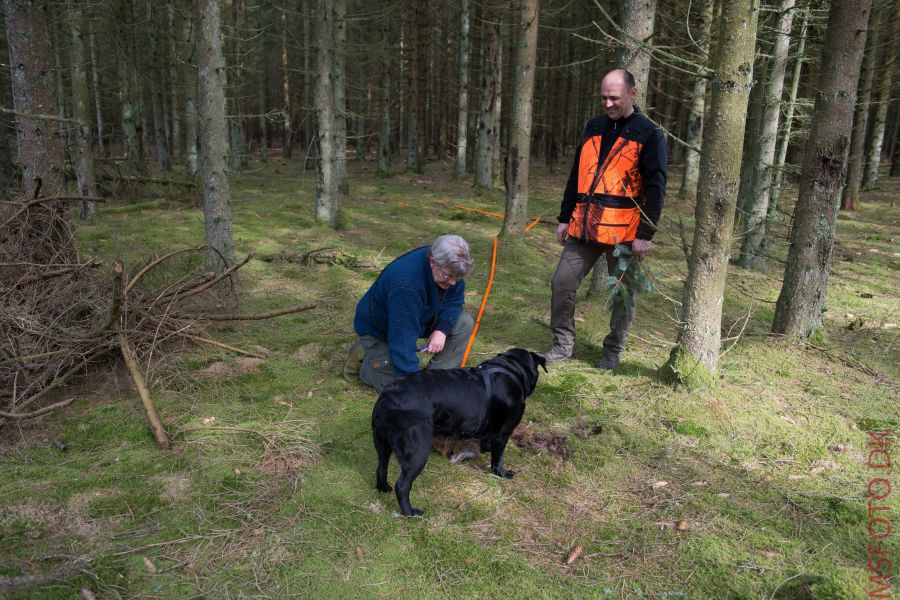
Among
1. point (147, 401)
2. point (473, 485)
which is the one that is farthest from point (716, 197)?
point (147, 401)

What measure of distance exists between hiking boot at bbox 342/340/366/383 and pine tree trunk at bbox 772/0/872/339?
152 inches

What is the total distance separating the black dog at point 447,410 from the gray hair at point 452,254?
0.66m

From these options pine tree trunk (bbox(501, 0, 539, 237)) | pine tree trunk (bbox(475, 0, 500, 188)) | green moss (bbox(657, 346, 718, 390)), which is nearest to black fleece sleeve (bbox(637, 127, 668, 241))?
green moss (bbox(657, 346, 718, 390))

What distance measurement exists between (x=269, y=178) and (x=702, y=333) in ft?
62.4

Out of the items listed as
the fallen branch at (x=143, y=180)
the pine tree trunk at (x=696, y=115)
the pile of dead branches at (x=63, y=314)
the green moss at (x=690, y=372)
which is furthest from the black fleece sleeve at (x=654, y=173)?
the fallen branch at (x=143, y=180)

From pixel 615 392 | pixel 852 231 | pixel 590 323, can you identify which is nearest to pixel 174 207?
pixel 590 323

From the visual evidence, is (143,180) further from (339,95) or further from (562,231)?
(562,231)

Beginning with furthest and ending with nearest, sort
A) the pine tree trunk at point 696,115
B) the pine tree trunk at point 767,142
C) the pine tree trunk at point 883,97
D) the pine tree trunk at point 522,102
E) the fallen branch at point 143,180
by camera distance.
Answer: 1. the pine tree trunk at point 883,97
2. the pine tree trunk at point 696,115
3. the fallen branch at point 143,180
4. the pine tree trunk at point 522,102
5. the pine tree trunk at point 767,142

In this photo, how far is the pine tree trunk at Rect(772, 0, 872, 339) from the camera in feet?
15.1

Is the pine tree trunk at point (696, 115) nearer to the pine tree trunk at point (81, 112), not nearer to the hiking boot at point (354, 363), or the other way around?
the hiking boot at point (354, 363)

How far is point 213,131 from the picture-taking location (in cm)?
660

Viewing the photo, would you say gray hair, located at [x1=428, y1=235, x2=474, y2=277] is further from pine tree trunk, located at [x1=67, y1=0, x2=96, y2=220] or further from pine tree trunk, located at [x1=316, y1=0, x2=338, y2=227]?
pine tree trunk, located at [x1=67, y1=0, x2=96, y2=220]

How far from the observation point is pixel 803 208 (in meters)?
4.78

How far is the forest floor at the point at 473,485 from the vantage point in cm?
263
